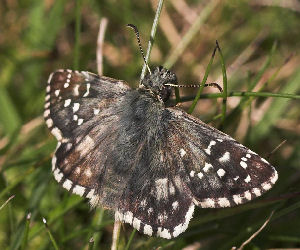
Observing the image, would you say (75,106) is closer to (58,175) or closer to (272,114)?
(58,175)

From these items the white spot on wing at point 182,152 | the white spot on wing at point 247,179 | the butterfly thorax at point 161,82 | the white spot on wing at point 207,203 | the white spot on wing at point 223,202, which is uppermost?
the butterfly thorax at point 161,82

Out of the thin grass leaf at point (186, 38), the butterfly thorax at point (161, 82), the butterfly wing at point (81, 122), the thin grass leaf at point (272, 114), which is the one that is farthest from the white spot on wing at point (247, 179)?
the thin grass leaf at point (186, 38)

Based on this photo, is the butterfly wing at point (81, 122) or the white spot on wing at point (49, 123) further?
the white spot on wing at point (49, 123)

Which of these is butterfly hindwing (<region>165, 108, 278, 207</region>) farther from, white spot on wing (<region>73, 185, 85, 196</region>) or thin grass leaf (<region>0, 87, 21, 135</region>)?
thin grass leaf (<region>0, 87, 21, 135</region>)

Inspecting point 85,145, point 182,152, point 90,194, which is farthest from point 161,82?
point 90,194

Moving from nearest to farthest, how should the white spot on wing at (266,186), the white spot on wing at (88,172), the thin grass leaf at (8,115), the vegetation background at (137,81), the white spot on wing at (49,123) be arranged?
the white spot on wing at (266,186) < the white spot on wing at (88,172) < the white spot on wing at (49,123) < the vegetation background at (137,81) < the thin grass leaf at (8,115)

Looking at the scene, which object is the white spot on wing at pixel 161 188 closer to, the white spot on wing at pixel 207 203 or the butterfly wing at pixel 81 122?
the white spot on wing at pixel 207 203
